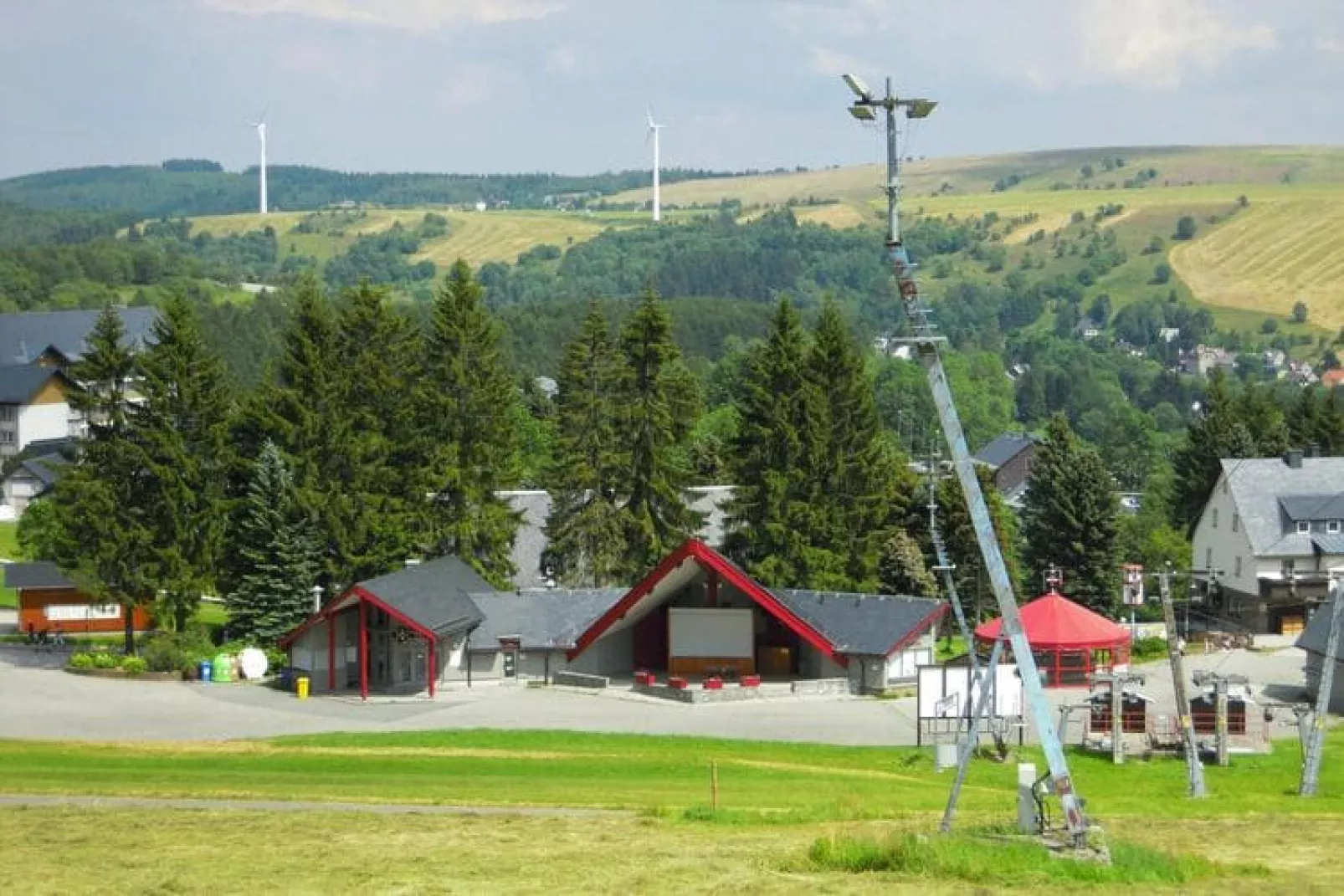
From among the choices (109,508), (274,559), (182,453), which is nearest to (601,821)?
(274,559)

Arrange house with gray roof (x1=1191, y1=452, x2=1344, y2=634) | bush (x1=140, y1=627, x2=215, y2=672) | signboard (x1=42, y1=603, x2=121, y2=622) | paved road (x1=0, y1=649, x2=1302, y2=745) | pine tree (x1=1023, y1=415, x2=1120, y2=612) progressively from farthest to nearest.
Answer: house with gray roof (x1=1191, y1=452, x2=1344, y2=634) → pine tree (x1=1023, y1=415, x2=1120, y2=612) → signboard (x1=42, y1=603, x2=121, y2=622) → bush (x1=140, y1=627, x2=215, y2=672) → paved road (x1=0, y1=649, x2=1302, y2=745)

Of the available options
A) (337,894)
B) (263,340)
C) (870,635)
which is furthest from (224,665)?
(263,340)

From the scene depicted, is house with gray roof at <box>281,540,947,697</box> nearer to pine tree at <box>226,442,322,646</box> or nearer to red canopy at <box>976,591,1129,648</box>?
red canopy at <box>976,591,1129,648</box>

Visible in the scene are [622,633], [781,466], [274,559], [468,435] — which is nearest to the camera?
[622,633]

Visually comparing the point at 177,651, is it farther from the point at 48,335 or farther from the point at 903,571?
the point at 48,335

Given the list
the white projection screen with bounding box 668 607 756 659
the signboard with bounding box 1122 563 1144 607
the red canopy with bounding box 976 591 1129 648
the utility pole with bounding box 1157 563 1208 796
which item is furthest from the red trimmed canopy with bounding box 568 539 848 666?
the utility pole with bounding box 1157 563 1208 796

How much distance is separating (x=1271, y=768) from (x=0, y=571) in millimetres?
66361

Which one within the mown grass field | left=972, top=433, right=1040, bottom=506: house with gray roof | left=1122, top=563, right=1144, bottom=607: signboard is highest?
left=972, top=433, right=1040, bottom=506: house with gray roof

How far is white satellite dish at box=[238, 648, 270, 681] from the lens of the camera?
207ft

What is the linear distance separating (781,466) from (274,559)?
17134 millimetres

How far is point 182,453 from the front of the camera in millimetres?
66750

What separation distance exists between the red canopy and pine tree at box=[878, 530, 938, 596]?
8269mm

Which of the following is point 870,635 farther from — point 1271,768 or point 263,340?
point 263,340

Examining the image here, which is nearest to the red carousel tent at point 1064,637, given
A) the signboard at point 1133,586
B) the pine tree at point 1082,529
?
the pine tree at point 1082,529
